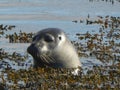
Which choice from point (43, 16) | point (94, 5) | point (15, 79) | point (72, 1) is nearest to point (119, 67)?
point (15, 79)

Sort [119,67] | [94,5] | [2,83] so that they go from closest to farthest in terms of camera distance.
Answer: [2,83] → [119,67] → [94,5]

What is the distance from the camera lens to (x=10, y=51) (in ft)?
51.9

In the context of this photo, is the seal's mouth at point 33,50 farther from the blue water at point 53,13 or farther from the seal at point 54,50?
the blue water at point 53,13

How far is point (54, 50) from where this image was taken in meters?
12.5

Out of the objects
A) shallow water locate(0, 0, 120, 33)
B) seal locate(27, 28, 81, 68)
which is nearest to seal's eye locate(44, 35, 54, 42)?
seal locate(27, 28, 81, 68)

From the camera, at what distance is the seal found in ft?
40.6

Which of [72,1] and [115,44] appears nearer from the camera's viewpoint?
[115,44]

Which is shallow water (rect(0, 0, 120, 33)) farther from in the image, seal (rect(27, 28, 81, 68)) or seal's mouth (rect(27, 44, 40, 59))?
seal's mouth (rect(27, 44, 40, 59))

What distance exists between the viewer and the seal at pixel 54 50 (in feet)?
40.6

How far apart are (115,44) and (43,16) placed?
34.8 feet

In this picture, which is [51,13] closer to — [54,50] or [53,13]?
[53,13]

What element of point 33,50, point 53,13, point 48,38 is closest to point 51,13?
point 53,13

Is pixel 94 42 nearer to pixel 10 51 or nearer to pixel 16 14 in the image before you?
pixel 10 51

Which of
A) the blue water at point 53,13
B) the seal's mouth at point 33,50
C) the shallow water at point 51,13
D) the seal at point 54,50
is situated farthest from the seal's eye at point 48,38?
the shallow water at point 51,13
